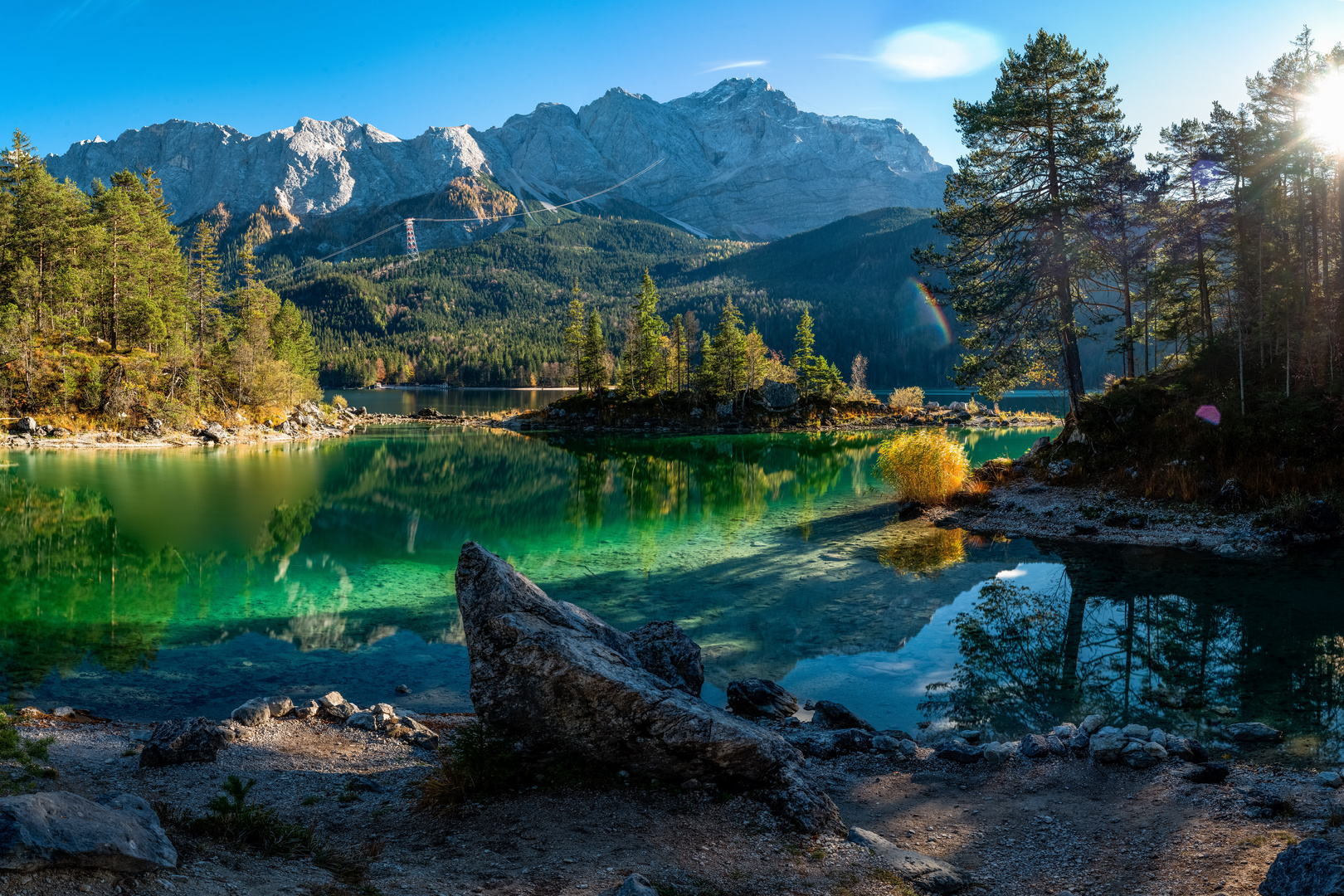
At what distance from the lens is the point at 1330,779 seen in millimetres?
7750

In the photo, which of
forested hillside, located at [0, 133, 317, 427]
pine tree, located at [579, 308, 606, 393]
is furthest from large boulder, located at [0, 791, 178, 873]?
pine tree, located at [579, 308, 606, 393]

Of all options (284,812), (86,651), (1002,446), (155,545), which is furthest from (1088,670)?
(1002,446)

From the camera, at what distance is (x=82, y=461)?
43000mm

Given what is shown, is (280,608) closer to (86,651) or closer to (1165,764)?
(86,651)

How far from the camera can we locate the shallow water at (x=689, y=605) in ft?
39.6

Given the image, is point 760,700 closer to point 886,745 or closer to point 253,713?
point 886,745

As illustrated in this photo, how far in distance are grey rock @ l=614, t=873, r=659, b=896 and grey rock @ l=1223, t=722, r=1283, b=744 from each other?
8.97m

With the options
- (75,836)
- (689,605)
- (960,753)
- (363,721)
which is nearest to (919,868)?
(960,753)

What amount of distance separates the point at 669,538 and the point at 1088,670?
1440cm

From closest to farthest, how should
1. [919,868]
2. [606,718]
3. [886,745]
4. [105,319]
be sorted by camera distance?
1. [919,868]
2. [606,718]
3. [886,745]
4. [105,319]

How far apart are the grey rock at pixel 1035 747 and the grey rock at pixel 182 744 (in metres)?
9.96

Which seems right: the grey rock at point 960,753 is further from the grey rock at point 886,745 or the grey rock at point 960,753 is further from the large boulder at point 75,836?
the large boulder at point 75,836

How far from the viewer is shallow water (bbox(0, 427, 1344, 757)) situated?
1208cm

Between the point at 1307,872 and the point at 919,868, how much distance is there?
2679 mm
